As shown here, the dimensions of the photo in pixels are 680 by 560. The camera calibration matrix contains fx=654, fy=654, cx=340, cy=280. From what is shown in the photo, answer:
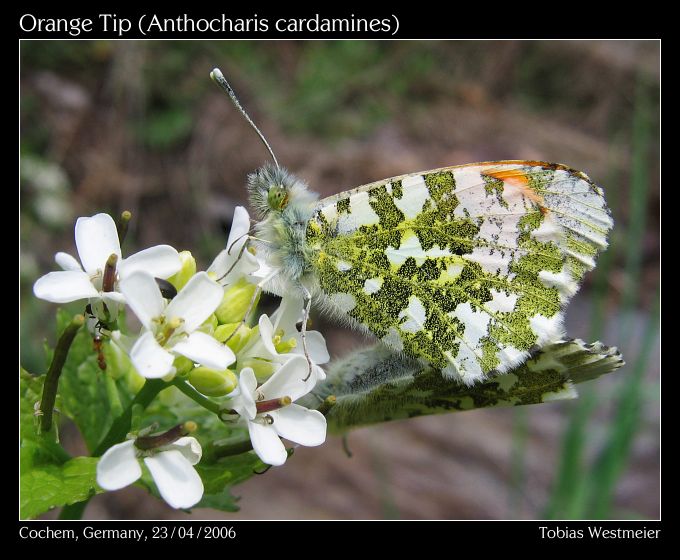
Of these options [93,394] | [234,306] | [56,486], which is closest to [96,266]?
[234,306]

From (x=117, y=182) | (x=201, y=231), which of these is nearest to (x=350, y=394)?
(x=201, y=231)

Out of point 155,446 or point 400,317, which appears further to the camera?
point 400,317

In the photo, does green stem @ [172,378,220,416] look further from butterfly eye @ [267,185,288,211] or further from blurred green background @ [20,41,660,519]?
blurred green background @ [20,41,660,519]

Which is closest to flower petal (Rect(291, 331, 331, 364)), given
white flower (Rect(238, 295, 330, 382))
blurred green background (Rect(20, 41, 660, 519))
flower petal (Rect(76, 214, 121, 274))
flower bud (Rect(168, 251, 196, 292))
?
white flower (Rect(238, 295, 330, 382))

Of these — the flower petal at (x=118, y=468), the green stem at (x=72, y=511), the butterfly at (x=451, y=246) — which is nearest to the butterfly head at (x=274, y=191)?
the butterfly at (x=451, y=246)

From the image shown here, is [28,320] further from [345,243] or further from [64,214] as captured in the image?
[345,243]
